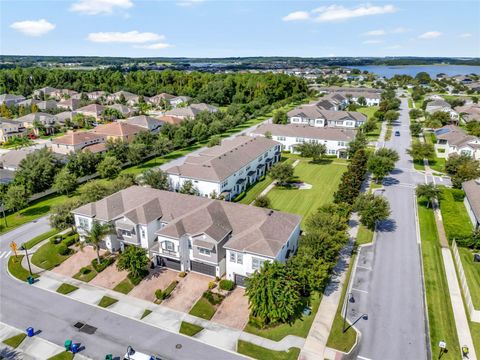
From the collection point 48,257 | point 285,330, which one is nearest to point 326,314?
point 285,330

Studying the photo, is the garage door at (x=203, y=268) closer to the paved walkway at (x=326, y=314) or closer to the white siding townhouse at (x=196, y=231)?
the white siding townhouse at (x=196, y=231)

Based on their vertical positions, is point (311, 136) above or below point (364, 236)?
above

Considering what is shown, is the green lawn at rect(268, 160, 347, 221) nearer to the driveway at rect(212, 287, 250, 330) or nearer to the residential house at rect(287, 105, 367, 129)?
the driveway at rect(212, 287, 250, 330)

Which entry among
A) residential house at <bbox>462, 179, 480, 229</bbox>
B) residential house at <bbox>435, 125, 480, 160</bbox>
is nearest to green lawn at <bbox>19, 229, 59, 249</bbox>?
residential house at <bbox>462, 179, 480, 229</bbox>

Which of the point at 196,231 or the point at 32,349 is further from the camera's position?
the point at 196,231

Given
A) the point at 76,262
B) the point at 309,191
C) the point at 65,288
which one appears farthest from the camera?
the point at 309,191

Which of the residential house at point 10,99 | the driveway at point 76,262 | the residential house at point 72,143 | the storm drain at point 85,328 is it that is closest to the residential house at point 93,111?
the residential house at point 72,143

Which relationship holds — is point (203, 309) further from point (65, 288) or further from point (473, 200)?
point (473, 200)

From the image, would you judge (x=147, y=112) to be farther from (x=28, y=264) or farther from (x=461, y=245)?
(x=461, y=245)
